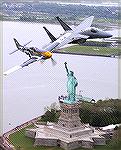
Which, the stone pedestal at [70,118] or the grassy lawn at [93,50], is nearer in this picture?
the stone pedestal at [70,118]

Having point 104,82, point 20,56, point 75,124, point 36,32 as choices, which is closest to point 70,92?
point 75,124

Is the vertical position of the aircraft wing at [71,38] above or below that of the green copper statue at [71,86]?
above

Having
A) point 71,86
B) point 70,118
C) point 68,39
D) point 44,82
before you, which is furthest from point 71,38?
point 44,82

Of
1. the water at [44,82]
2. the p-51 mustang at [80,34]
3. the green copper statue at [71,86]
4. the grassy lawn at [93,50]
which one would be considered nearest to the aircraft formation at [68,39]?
the p-51 mustang at [80,34]

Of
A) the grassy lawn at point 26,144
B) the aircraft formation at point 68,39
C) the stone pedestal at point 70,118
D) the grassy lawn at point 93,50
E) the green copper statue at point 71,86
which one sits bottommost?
the grassy lawn at point 93,50

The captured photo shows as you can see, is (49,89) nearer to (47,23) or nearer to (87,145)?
(87,145)

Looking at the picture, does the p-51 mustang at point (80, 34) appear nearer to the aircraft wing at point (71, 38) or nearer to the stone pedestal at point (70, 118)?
the aircraft wing at point (71, 38)

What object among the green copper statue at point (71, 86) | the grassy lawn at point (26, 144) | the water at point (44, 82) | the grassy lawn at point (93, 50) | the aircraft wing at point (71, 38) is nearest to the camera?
the aircraft wing at point (71, 38)

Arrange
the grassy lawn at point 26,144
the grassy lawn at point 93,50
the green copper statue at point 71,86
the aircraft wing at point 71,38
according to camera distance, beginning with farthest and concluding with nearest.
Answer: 1. the grassy lawn at point 93,50
2. the green copper statue at point 71,86
3. the grassy lawn at point 26,144
4. the aircraft wing at point 71,38

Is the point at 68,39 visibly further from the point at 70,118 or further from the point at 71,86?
the point at 70,118
